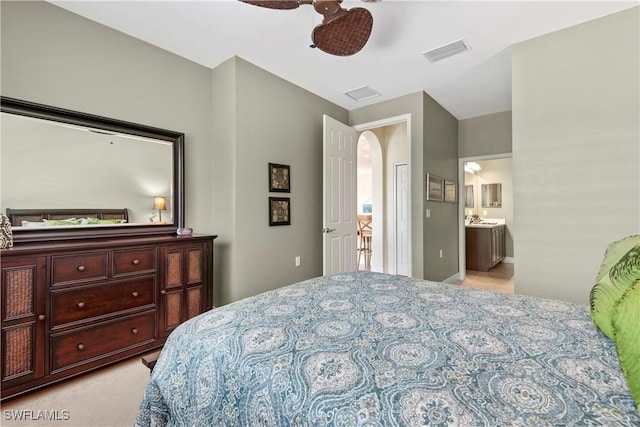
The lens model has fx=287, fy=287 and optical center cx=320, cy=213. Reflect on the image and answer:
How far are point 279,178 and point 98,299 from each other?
1.94 metres

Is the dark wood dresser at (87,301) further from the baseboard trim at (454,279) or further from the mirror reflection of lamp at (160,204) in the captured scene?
the baseboard trim at (454,279)

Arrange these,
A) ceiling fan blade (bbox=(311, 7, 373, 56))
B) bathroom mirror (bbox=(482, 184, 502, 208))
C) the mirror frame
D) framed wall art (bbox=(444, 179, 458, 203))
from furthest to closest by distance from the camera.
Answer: bathroom mirror (bbox=(482, 184, 502, 208)) → framed wall art (bbox=(444, 179, 458, 203)) → the mirror frame → ceiling fan blade (bbox=(311, 7, 373, 56))

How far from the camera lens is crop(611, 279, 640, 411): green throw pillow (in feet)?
2.12

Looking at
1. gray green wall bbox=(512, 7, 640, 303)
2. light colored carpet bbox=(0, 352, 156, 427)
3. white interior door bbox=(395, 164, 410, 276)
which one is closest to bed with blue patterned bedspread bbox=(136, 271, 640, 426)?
light colored carpet bbox=(0, 352, 156, 427)

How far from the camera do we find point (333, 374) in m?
0.77

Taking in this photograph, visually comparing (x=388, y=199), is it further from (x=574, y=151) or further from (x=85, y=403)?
(x=85, y=403)

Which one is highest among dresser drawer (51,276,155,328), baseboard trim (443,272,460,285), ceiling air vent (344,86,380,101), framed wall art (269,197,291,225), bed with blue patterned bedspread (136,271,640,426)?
ceiling air vent (344,86,380,101)

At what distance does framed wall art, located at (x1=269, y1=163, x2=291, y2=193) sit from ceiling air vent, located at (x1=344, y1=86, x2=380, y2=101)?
1335 mm

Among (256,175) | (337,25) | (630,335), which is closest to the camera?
(630,335)

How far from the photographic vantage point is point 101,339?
1990 millimetres

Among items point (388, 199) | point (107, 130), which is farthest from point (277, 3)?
point (388, 199)

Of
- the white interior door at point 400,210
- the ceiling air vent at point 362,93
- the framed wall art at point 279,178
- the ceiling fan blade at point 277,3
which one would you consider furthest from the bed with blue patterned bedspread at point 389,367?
the white interior door at point 400,210

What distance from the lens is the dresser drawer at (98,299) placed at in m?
1.84

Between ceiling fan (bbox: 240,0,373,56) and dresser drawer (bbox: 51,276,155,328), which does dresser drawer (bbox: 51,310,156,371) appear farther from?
ceiling fan (bbox: 240,0,373,56)
